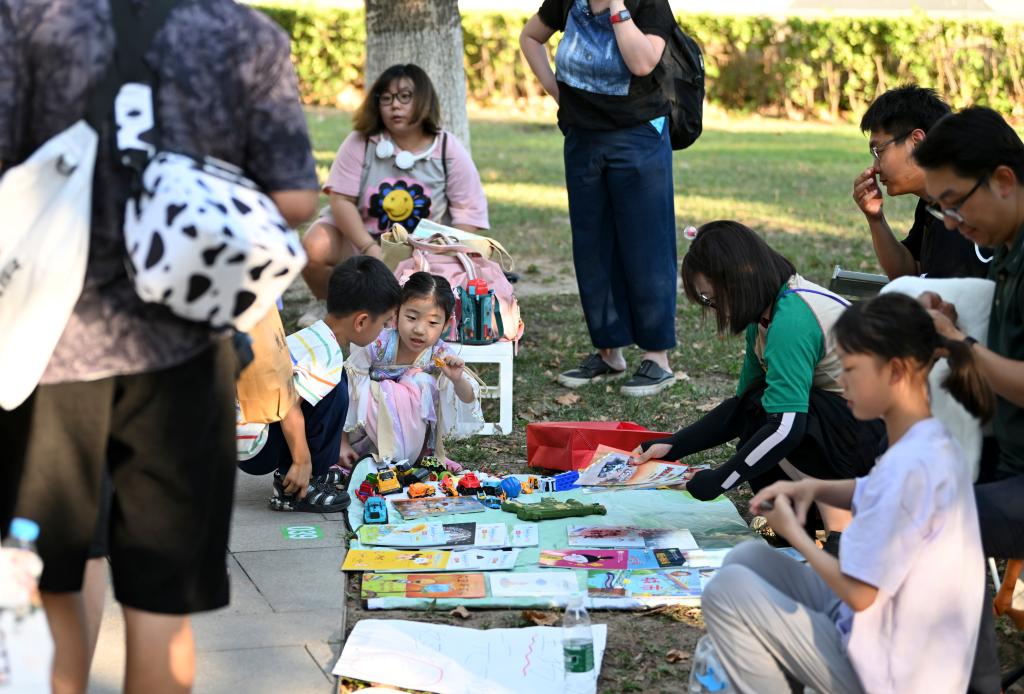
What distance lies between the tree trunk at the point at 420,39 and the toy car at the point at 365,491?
3589 mm

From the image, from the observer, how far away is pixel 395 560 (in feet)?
13.9

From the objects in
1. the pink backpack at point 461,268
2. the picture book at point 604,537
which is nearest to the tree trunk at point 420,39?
the pink backpack at point 461,268

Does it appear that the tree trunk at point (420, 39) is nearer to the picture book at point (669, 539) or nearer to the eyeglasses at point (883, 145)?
the eyeglasses at point (883, 145)

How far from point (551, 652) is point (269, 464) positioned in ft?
5.16

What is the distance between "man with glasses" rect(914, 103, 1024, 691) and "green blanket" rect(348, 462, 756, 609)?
134 cm

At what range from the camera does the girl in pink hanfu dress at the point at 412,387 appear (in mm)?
5152

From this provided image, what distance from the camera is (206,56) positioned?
229 centimetres

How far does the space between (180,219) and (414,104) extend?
4.33m

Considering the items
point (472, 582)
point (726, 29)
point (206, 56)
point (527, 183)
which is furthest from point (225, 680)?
point (726, 29)

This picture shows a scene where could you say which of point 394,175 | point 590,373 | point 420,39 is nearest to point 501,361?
point 590,373

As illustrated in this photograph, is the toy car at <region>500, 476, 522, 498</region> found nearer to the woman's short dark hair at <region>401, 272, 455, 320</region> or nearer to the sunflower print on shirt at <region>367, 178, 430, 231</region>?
the woman's short dark hair at <region>401, 272, 455, 320</region>

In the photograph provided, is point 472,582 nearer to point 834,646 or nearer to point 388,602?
point 388,602

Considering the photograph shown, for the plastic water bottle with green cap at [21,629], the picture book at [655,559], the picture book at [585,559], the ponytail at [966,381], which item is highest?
the ponytail at [966,381]

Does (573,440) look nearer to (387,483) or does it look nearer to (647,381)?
(387,483)
